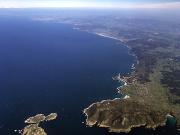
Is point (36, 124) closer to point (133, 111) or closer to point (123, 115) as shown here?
point (123, 115)

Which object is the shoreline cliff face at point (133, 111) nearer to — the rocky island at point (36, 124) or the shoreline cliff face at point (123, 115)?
the shoreline cliff face at point (123, 115)

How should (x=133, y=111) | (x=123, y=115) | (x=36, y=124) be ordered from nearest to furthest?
(x=36, y=124) → (x=123, y=115) → (x=133, y=111)

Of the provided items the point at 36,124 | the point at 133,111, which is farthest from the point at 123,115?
the point at 36,124

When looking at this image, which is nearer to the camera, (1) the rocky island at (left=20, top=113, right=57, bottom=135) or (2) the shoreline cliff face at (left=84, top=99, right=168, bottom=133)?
(1) the rocky island at (left=20, top=113, right=57, bottom=135)

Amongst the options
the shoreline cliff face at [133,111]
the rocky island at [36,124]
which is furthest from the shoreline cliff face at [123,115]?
the rocky island at [36,124]

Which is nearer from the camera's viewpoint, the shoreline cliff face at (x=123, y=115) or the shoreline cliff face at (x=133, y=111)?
the shoreline cliff face at (x=123, y=115)

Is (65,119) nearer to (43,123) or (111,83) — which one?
(43,123)

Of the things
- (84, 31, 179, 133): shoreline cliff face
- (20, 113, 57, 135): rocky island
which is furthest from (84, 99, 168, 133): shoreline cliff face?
(20, 113, 57, 135): rocky island

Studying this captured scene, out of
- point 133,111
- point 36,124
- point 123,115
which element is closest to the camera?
point 36,124

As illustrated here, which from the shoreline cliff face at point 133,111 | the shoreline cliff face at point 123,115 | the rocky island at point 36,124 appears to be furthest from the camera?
the shoreline cliff face at point 133,111

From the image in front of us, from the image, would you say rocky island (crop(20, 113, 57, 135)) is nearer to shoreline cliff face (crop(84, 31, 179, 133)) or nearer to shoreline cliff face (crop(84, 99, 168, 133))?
shoreline cliff face (crop(84, 31, 179, 133))

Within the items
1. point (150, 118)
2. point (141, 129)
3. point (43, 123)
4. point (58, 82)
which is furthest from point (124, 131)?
point (58, 82)
